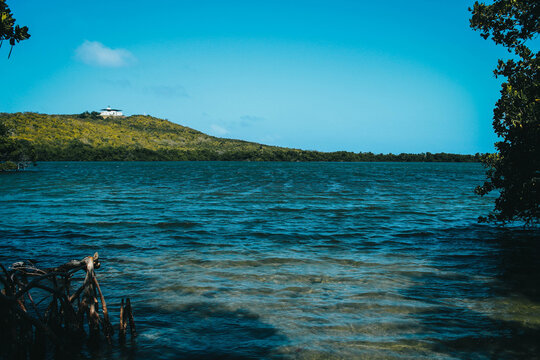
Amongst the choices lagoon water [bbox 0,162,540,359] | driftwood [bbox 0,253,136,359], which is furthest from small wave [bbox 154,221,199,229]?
driftwood [bbox 0,253,136,359]

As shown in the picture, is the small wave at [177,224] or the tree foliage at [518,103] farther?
the small wave at [177,224]

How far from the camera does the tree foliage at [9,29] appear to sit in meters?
7.09

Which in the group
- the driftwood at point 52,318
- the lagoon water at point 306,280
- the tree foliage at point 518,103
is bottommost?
the lagoon water at point 306,280

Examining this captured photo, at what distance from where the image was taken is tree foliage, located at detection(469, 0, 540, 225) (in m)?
12.4

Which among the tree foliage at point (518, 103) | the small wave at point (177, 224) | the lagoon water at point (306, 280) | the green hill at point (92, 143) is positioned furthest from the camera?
the green hill at point (92, 143)

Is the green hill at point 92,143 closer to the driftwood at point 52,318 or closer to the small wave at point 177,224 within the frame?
the small wave at point 177,224

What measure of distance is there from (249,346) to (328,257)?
22.1ft

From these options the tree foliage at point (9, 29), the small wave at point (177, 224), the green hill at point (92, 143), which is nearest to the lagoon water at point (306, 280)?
the small wave at point (177, 224)

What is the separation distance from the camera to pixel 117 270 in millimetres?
11648

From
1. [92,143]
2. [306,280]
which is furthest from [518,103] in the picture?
[92,143]

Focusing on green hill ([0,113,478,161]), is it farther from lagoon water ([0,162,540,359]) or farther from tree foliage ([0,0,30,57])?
tree foliage ([0,0,30,57])

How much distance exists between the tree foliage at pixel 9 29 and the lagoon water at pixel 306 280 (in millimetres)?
5587

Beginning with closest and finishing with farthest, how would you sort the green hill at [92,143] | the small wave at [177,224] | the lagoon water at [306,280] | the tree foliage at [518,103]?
the lagoon water at [306,280]
the tree foliage at [518,103]
the small wave at [177,224]
the green hill at [92,143]

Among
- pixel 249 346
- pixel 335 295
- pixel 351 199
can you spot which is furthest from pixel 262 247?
pixel 351 199
